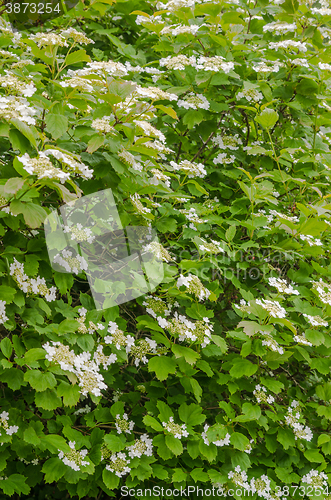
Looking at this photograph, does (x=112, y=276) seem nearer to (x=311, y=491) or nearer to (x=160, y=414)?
(x=160, y=414)

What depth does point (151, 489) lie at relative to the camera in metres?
1.81

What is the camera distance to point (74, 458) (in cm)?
156

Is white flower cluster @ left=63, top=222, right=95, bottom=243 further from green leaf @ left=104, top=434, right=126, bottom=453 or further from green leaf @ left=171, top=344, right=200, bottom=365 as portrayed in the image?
green leaf @ left=104, top=434, right=126, bottom=453

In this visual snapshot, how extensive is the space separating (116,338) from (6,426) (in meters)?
0.53

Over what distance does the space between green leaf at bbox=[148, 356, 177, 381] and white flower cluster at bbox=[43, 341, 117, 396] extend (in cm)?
27

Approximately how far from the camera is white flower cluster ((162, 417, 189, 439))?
66.5 inches

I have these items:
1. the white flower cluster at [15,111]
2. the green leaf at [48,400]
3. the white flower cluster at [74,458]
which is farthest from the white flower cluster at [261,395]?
the white flower cluster at [15,111]

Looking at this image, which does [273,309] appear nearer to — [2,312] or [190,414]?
[190,414]

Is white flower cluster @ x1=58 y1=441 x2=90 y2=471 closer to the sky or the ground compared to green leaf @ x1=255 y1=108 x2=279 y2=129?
closer to the ground

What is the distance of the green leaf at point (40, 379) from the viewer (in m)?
1.31

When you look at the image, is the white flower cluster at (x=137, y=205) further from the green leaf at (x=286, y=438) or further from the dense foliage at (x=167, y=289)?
the green leaf at (x=286, y=438)

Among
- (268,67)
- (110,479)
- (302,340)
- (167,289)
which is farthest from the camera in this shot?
(268,67)

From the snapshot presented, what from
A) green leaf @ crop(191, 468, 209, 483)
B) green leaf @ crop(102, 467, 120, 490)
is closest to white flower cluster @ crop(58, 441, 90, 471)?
green leaf @ crop(102, 467, 120, 490)

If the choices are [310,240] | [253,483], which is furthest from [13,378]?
[310,240]
